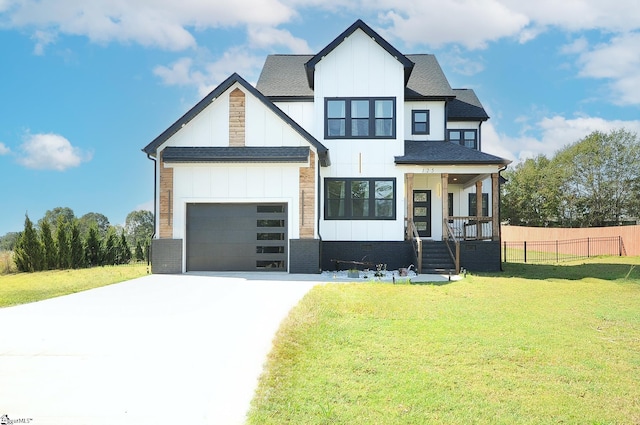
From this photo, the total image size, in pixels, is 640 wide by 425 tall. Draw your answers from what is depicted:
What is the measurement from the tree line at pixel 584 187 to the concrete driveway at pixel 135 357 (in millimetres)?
40537

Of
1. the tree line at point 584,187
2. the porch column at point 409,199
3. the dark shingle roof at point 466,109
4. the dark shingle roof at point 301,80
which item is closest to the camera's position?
the porch column at point 409,199

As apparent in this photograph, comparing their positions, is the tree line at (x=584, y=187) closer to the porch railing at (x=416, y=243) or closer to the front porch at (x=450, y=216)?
the front porch at (x=450, y=216)

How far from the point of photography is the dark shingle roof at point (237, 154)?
14.9m

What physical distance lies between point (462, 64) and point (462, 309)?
1857 cm

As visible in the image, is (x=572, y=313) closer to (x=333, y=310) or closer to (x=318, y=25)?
(x=333, y=310)

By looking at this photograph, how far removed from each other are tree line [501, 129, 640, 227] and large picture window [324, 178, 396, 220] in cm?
2987

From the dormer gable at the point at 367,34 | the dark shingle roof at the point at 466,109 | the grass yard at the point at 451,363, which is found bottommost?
the grass yard at the point at 451,363

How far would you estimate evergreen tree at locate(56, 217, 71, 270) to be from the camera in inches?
774

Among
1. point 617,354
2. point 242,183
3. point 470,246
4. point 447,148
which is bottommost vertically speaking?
point 617,354

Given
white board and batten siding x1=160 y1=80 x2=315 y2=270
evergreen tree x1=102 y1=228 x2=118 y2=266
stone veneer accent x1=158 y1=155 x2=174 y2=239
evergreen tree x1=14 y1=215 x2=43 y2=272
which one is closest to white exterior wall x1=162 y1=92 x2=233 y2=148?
white board and batten siding x1=160 y1=80 x2=315 y2=270

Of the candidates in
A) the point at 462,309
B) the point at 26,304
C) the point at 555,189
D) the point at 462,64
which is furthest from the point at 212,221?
the point at 555,189

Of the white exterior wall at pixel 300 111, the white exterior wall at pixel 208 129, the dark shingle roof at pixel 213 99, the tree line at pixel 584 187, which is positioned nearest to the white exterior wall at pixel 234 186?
the white exterior wall at pixel 208 129

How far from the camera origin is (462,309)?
8.70 m

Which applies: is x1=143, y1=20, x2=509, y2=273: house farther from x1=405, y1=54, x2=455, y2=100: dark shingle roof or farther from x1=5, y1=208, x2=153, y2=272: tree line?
x1=5, y1=208, x2=153, y2=272: tree line
